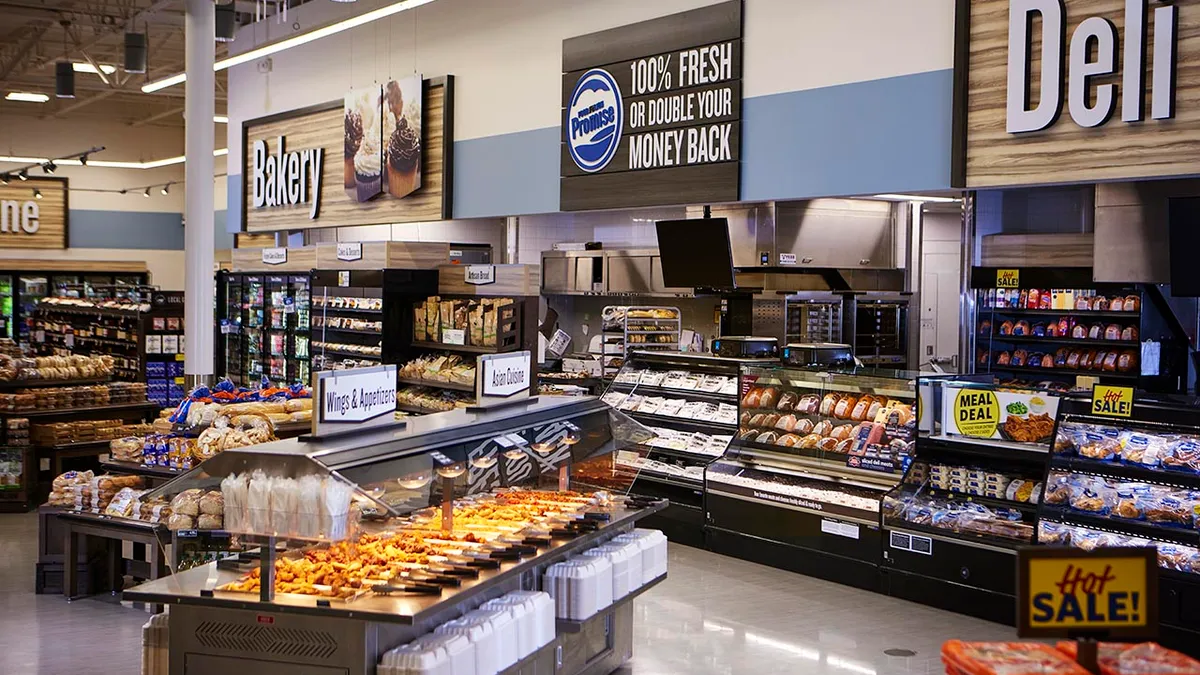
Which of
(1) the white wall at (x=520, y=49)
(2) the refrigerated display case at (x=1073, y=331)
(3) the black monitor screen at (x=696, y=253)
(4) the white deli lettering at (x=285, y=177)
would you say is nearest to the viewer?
(1) the white wall at (x=520, y=49)

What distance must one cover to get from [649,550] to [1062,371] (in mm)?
5310

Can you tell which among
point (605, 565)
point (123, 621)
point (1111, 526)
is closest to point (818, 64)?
point (1111, 526)

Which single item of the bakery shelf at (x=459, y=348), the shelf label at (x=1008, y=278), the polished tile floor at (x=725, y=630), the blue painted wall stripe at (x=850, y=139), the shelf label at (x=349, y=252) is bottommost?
the polished tile floor at (x=725, y=630)

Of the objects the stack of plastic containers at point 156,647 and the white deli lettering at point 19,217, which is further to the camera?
the white deli lettering at point 19,217

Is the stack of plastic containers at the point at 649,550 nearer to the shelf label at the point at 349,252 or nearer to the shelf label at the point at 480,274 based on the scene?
the shelf label at the point at 480,274

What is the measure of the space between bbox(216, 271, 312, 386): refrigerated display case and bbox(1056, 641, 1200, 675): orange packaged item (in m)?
10.7

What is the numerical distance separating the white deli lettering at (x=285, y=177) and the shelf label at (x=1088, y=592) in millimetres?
12212

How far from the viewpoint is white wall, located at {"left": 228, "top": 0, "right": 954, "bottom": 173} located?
7.95 metres

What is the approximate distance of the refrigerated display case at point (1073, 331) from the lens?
30.7ft

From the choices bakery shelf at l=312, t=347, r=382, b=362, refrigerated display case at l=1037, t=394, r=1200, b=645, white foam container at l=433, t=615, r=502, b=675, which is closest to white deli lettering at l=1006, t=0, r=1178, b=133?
refrigerated display case at l=1037, t=394, r=1200, b=645

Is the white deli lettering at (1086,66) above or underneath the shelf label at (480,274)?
above

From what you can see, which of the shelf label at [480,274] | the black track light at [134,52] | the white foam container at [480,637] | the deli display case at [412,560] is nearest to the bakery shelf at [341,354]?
the shelf label at [480,274]

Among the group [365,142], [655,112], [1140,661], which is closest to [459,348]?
[655,112]

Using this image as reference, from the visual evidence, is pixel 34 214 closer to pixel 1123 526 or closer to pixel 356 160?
pixel 356 160
